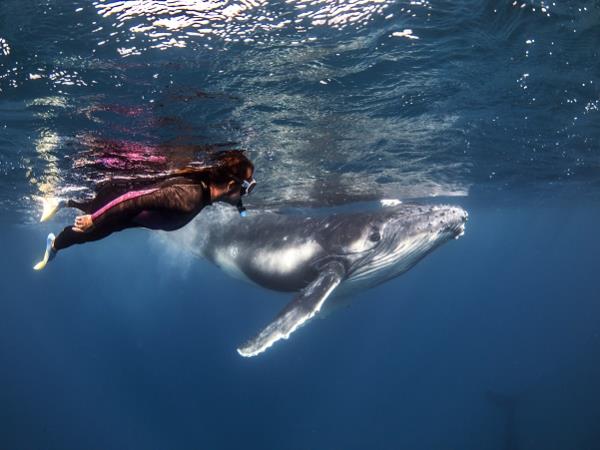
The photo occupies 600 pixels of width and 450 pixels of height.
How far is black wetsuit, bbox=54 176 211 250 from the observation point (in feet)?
14.3

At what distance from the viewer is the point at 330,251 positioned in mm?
7934

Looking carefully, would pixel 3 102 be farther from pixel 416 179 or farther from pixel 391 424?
pixel 391 424

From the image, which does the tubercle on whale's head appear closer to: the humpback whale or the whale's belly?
the humpback whale

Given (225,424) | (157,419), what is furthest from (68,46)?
(157,419)

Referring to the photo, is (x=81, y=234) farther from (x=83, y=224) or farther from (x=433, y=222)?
(x=433, y=222)

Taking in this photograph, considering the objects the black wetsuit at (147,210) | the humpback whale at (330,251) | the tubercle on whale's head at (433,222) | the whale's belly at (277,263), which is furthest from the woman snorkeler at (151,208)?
the tubercle on whale's head at (433,222)

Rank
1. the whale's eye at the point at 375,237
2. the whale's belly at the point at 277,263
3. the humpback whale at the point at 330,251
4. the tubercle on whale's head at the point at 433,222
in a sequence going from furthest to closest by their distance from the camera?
the whale's belly at the point at 277,263 → the whale's eye at the point at 375,237 → the tubercle on whale's head at the point at 433,222 → the humpback whale at the point at 330,251

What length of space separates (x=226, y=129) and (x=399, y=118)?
4.96 m

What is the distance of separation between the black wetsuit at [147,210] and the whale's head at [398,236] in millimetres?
3771

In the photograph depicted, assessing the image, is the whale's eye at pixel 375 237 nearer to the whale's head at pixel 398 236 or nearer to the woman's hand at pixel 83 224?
the whale's head at pixel 398 236

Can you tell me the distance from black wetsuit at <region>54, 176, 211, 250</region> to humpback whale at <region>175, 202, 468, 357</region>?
2.18m

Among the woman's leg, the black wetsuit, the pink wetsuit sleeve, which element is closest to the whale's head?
the black wetsuit

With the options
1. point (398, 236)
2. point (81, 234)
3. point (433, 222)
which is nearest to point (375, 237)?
point (398, 236)

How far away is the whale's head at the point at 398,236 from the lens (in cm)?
726
